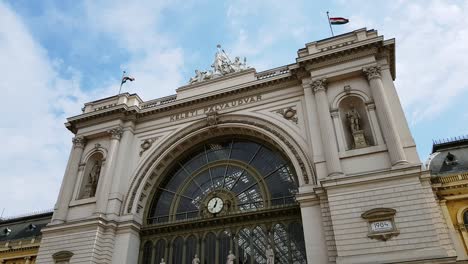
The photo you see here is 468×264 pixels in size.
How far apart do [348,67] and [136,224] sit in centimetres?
1722

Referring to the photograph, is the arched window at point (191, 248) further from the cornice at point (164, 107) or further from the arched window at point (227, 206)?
the cornice at point (164, 107)

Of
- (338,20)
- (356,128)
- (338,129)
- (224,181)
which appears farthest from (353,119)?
(224,181)

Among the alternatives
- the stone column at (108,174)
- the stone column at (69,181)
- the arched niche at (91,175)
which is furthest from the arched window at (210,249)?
the stone column at (69,181)

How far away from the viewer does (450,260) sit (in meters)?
15.9

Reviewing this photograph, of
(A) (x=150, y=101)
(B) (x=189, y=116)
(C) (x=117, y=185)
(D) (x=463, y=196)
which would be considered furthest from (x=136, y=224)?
(D) (x=463, y=196)

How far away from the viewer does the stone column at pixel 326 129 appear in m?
20.6

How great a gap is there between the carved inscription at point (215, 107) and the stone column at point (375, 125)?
300 inches

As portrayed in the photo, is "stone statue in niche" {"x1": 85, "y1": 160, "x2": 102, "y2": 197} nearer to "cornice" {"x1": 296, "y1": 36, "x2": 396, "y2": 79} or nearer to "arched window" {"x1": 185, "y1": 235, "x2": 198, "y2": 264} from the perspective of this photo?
"arched window" {"x1": 185, "y1": 235, "x2": 198, "y2": 264}

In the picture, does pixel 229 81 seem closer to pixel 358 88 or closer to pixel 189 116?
pixel 189 116

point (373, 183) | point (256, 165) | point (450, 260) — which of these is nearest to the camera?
point (450, 260)

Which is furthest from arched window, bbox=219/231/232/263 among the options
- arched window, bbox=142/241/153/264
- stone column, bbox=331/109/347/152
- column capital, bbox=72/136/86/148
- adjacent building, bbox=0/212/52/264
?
adjacent building, bbox=0/212/52/264

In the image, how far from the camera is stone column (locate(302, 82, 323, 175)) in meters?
22.0

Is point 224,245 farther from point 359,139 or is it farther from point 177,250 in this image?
point 359,139

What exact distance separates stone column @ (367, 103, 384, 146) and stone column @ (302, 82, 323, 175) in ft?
10.1
